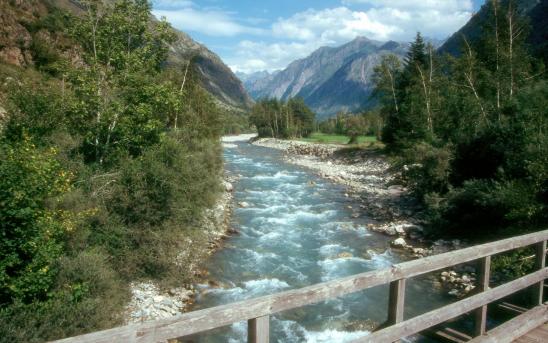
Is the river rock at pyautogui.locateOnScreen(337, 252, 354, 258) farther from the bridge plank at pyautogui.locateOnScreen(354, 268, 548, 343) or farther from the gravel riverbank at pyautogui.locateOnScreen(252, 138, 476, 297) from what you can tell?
the bridge plank at pyautogui.locateOnScreen(354, 268, 548, 343)

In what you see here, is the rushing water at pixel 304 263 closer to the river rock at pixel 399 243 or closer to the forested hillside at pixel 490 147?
the river rock at pixel 399 243

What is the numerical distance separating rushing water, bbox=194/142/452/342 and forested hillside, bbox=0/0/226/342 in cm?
229

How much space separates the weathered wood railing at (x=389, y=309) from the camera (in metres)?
3.09

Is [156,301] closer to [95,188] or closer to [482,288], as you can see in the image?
[95,188]

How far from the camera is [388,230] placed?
2122cm

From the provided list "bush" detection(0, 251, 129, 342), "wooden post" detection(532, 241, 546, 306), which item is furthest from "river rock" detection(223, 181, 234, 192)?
"wooden post" detection(532, 241, 546, 306)

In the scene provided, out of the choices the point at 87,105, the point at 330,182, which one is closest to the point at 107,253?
the point at 87,105

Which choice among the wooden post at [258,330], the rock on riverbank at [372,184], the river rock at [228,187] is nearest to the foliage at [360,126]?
the rock on riverbank at [372,184]

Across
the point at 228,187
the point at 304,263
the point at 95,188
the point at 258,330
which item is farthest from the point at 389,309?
the point at 228,187

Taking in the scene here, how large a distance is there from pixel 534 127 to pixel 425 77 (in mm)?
29144

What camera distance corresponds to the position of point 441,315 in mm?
5047

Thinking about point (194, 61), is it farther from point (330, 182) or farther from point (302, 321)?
point (302, 321)

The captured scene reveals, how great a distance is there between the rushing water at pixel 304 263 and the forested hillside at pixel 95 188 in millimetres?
2290

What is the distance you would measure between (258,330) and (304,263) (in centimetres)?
1412
